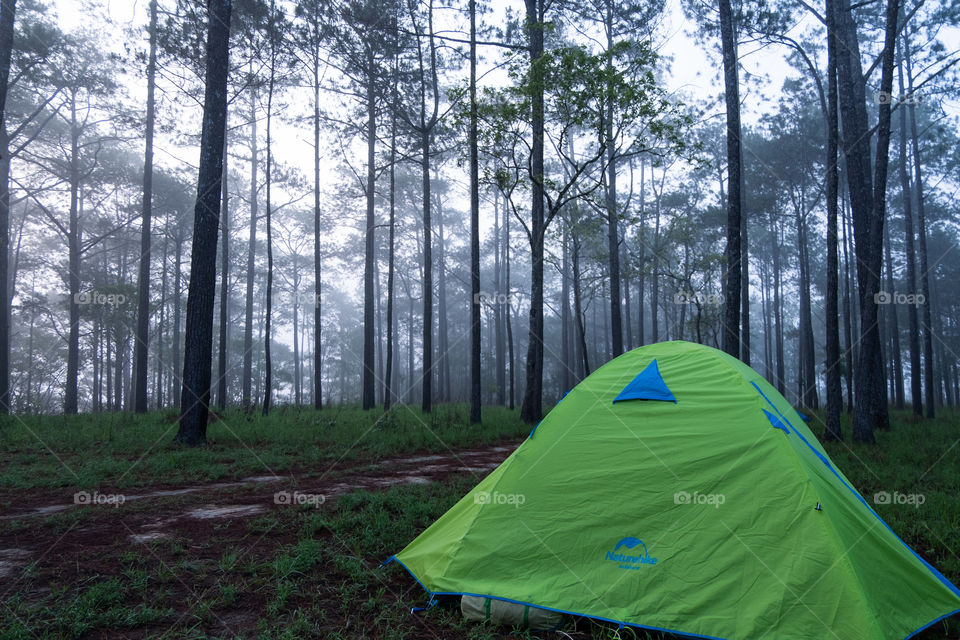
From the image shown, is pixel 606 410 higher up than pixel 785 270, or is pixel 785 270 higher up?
pixel 785 270

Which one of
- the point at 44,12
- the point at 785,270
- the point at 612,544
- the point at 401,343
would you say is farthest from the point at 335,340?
the point at 612,544

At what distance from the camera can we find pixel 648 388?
3902 mm

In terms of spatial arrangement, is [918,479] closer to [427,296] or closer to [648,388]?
[648,388]

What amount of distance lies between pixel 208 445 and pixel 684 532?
8433mm

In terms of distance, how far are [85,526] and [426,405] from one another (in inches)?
420

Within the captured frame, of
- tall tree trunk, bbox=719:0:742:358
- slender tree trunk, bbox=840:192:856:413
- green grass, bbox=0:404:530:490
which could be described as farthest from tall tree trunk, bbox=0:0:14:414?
slender tree trunk, bbox=840:192:856:413

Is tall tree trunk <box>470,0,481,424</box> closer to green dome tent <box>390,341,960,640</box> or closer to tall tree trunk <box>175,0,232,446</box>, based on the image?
tall tree trunk <box>175,0,232,446</box>

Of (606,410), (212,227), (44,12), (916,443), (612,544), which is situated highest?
(44,12)

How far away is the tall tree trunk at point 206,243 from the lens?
896cm

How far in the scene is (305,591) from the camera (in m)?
3.47

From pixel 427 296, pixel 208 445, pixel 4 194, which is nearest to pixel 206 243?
pixel 208 445

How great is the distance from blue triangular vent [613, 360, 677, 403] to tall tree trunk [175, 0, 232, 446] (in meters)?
7.77

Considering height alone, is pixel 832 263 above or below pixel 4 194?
below

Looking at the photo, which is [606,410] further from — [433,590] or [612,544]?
[433,590]
